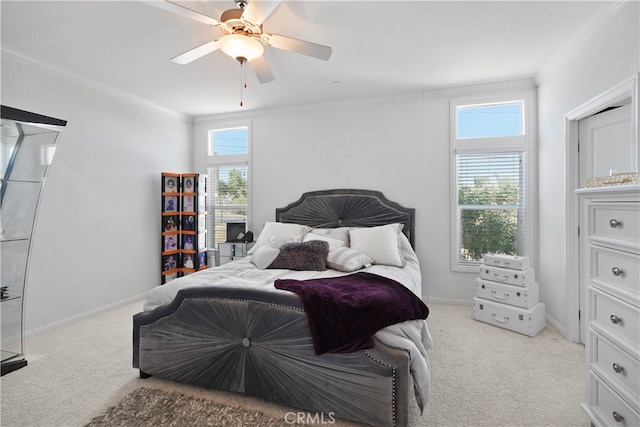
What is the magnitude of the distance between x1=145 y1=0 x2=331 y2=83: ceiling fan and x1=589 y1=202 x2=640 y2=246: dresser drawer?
72.9 inches

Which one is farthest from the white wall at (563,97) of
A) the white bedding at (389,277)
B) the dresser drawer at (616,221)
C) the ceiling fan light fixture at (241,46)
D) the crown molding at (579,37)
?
the ceiling fan light fixture at (241,46)

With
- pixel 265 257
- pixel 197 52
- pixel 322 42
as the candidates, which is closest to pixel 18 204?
pixel 197 52

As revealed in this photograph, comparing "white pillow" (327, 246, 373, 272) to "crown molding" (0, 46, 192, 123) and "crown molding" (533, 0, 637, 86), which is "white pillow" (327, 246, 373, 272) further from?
"crown molding" (0, 46, 192, 123)

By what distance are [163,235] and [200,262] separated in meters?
0.64

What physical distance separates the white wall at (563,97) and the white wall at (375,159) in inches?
23.1

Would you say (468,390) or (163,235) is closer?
(468,390)

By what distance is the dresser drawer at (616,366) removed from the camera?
131cm

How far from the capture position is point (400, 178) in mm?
4004

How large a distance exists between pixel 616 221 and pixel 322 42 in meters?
2.39

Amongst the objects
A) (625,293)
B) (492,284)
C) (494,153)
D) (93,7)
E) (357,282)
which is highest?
(93,7)

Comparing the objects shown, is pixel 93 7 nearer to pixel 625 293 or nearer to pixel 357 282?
pixel 357 282

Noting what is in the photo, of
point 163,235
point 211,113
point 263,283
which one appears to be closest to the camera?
point 263,283

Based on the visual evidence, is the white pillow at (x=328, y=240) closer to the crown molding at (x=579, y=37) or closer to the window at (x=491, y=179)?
the window at (x=491, y=179)

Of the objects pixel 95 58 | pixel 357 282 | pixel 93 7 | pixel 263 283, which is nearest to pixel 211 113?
pixel 95 58
